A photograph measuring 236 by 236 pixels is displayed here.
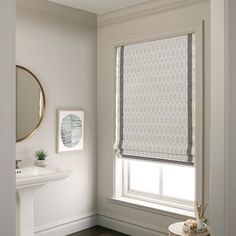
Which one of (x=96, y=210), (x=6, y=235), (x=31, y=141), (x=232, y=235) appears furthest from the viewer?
(x=96, y=210)

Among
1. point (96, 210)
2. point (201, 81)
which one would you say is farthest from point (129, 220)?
point (201, 81)

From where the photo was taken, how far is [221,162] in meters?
2.23

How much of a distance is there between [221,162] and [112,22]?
259 cm

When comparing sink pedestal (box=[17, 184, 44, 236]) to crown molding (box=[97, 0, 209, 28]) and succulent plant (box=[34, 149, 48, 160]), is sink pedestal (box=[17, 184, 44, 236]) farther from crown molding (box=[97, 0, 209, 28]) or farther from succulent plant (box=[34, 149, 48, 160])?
crown molding (box=[97, 0, 209, 28])

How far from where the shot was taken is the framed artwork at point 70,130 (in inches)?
157

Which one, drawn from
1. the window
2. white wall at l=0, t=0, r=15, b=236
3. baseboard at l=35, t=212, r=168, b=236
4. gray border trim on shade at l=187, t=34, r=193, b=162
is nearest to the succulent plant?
baseboard at l=35, t=212, r=168, b=236

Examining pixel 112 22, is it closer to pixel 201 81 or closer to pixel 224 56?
pixel 201 81

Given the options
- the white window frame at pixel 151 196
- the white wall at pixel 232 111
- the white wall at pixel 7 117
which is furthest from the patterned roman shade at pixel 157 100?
the white wall at pixel 7 117

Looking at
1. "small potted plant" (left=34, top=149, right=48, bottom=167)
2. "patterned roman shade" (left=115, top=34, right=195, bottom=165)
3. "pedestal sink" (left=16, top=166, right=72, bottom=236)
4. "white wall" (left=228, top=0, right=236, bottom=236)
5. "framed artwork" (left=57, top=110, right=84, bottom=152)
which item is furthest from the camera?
"framed artwork" (left=57, top=110, right=84, bottom=152)

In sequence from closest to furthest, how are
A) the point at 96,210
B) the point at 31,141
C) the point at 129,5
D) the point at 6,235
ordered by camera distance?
the point at 6,235 → the point at 31,141 → the point at 129,5 → the point at 96,210

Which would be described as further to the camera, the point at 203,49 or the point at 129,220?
the point at 129,220

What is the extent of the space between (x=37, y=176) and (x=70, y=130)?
1.04 meters

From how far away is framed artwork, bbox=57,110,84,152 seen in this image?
3.98m

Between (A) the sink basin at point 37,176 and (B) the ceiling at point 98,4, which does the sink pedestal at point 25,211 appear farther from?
(B) the ceiling at point 98,4
